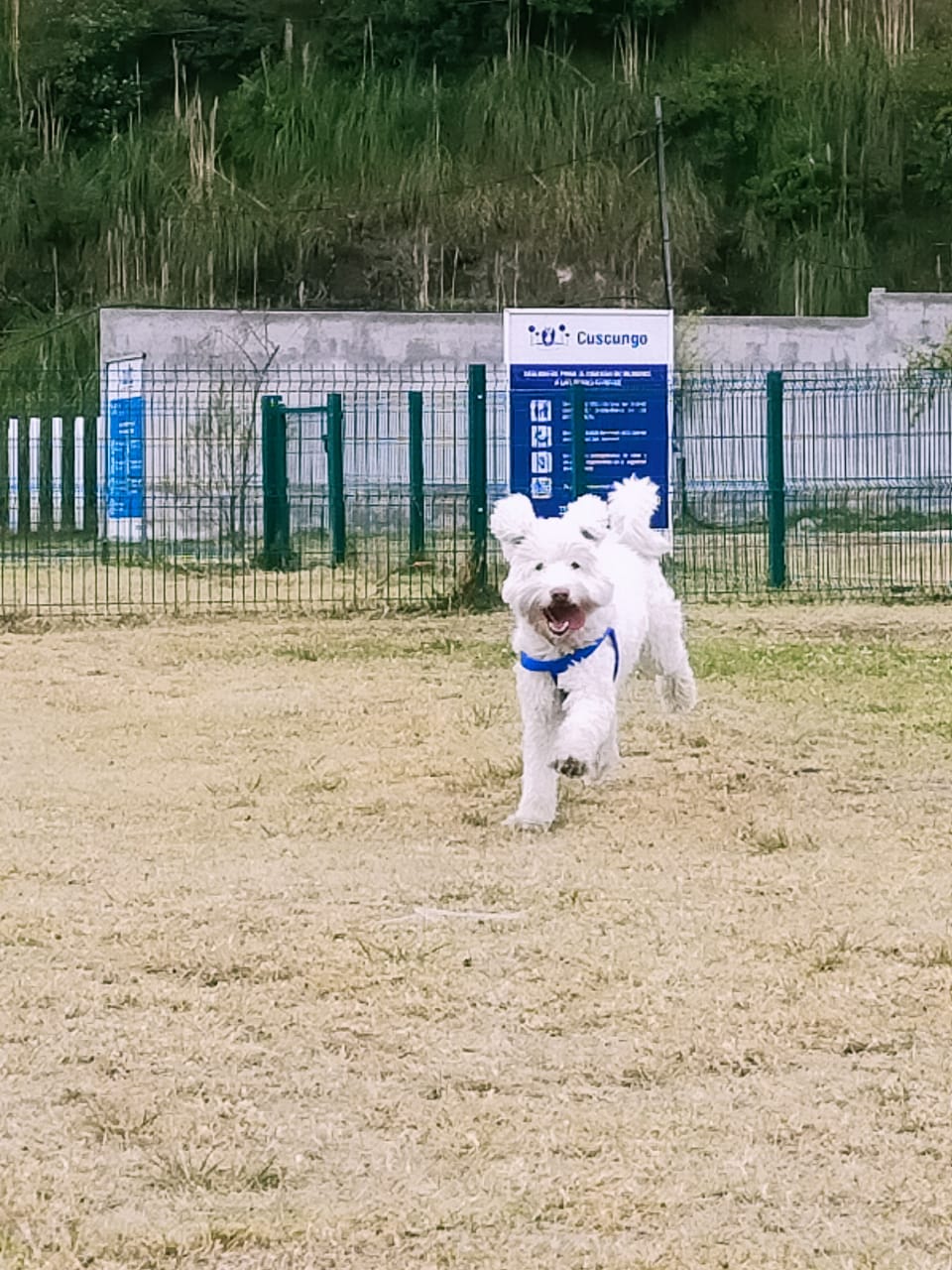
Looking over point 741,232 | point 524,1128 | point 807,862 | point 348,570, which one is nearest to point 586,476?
point 348,570

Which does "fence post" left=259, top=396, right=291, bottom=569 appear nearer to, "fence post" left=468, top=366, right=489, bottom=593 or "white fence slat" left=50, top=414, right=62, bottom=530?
"fence post" left=468, top=366, right=489, bottom=593

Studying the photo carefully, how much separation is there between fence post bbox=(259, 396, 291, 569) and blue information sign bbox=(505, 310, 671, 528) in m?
2.42

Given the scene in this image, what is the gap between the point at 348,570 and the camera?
52.0 feet

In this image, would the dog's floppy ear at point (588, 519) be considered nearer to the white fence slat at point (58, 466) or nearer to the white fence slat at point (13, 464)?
the white fence slat at point (13, 464)

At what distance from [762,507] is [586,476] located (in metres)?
2.18

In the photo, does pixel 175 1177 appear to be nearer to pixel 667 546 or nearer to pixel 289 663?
pixel 667 546

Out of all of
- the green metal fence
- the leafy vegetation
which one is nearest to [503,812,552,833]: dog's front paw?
the green metal fence

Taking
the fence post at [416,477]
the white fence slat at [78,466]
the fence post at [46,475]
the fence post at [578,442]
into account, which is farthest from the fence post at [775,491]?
the white fence slat at [78,466]

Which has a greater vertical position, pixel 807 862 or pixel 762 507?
pixel 762 507

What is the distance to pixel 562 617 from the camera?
20.9 ft

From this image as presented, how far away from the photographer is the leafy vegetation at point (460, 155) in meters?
37.8

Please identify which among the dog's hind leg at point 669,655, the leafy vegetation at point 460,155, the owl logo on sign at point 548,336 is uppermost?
the leafy vegetation at point 460,155

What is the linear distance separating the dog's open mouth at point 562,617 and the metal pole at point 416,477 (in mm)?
9173

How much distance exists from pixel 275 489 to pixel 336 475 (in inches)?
22.7
